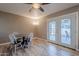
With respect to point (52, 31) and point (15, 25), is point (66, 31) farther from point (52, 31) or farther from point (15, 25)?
point (15, 25)

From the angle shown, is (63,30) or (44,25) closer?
(63,30)

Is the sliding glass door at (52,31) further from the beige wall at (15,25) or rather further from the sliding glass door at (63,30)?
the beige wall at (15,25)

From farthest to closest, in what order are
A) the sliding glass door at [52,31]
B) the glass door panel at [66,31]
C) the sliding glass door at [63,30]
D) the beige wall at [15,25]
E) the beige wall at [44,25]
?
1. the sliding glass door at [52,31]
2. the beige wall at [44,25]
3. the beige wall at [15,25]
4. the glass door panel at [66,31]
5. the sliding glass door at [63,30]

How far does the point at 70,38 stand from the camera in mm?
4031

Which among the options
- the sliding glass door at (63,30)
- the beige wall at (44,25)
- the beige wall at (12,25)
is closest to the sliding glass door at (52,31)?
the sliding glass door at (63,30)

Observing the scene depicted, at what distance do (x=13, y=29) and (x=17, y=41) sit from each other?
638 mm

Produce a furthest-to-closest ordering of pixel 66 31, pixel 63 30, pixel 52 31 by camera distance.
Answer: pixel 52 31
pixel 63 30
pixel 66 31

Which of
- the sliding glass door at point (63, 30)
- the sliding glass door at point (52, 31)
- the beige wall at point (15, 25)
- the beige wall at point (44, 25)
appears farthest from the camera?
the sliding glass door at point (52, 31)

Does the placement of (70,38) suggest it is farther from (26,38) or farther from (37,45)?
(26,38)

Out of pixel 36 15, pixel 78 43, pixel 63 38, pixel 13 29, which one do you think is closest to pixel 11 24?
pixel 13 29

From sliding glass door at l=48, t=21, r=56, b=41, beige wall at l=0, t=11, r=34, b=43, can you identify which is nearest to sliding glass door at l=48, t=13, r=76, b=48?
sliding glass door at l=48, t=21, r=56, b=41

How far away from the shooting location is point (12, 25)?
451 centimetres

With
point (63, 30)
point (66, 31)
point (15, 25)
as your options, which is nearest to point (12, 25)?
point (15, 25)

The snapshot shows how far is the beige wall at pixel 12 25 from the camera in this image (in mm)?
4296
